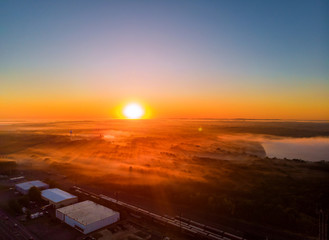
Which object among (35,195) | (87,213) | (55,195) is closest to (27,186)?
(35,195)

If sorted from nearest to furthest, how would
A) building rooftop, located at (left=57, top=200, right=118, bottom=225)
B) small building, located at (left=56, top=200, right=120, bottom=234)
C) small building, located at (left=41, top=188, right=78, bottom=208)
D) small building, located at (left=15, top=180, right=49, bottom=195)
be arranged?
1. small building, located at (left=56, top=200, right=120, bottom=234)
2. building rooftop, located at (left=57, top=200, right=118, bottom=225)
3. small building, located at (left=41, top=188, right=78, bottom=208)
4. small building, located at (left=15, top=180, right=49, bottom=195)

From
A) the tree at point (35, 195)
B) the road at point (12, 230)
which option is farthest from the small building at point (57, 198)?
the road at point (12, 230)

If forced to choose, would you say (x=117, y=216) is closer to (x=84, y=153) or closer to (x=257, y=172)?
(x=257, y=172)

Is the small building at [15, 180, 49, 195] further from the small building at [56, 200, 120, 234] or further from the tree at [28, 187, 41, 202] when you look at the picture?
the small building at [56, 200, 120, 234]

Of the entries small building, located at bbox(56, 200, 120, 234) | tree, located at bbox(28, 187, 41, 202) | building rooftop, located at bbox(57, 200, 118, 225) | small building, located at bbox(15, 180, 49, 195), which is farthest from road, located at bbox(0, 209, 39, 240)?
small building, located at bbox(15, 180, 49, 195)

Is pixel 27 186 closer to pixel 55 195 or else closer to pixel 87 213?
pixel 55 195

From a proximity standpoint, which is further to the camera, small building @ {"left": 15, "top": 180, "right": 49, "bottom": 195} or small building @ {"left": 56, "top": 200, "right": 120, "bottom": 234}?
small building @ {"left": 15, "top": 180, "right": 49, "bottom": 195}

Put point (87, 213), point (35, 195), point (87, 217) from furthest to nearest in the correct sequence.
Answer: point (35, 195) < point (87, 213) < point (87, 217)

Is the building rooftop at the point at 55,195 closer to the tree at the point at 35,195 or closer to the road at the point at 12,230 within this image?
the tree at the point at 35,195
